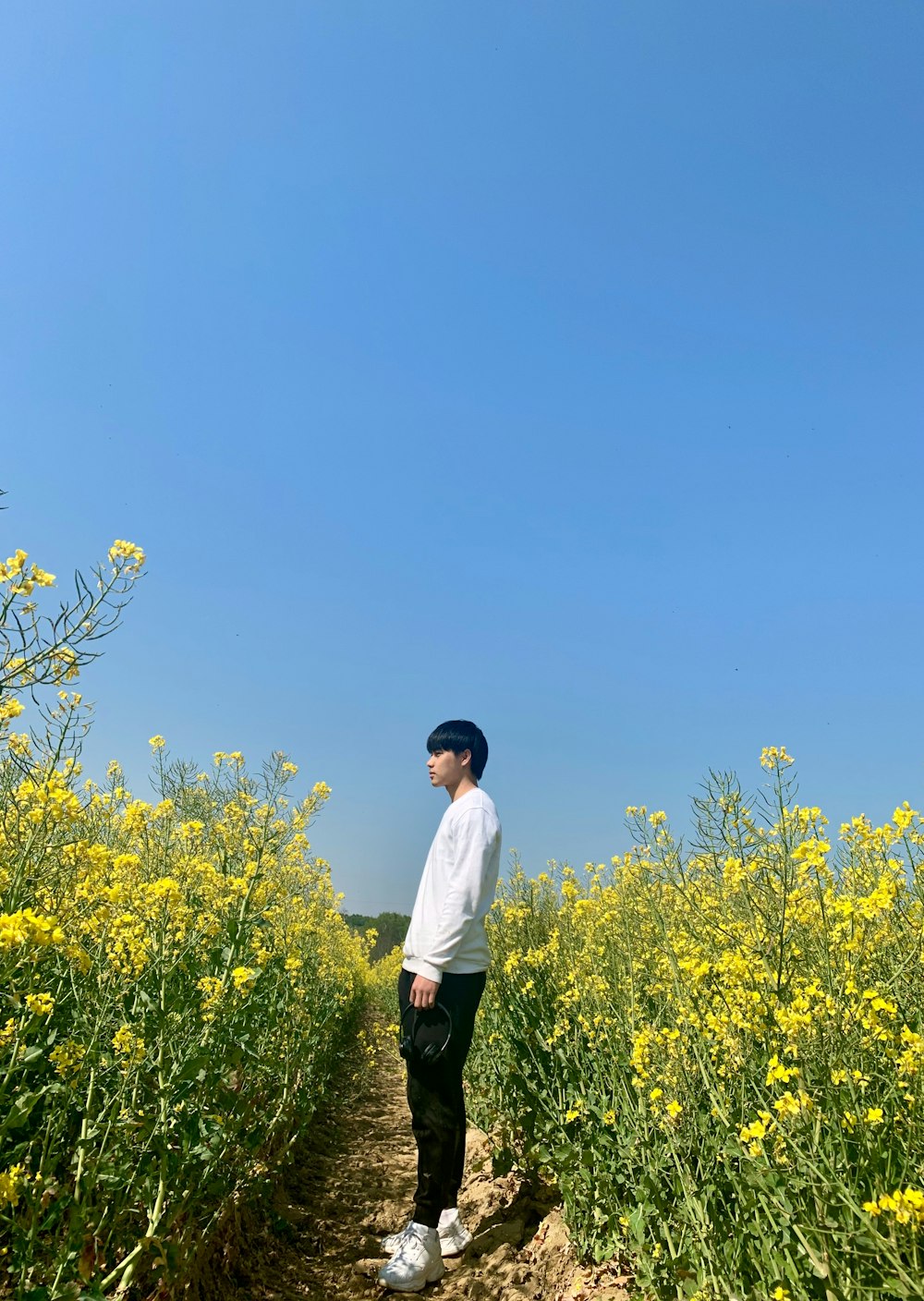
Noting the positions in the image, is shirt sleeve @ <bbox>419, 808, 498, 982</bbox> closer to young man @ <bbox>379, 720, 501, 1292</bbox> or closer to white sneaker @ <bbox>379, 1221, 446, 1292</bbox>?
young man @ <bbox>379, 720, 501, 1292</bbox>

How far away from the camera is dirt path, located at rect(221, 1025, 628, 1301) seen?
2754 mm

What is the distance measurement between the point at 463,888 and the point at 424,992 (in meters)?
0.41

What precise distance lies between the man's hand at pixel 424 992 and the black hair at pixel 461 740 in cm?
94

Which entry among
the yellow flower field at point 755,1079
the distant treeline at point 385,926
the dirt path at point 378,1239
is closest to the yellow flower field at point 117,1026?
the dirt path at point 378,1239

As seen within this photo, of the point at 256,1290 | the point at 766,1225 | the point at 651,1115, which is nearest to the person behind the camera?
the point at 766,1225

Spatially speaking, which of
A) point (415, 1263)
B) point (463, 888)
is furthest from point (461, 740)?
point (415, 1263)

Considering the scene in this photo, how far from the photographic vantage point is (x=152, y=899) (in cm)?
254

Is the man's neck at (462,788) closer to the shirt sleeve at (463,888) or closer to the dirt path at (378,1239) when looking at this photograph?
the shirt sleeve at (463,888)

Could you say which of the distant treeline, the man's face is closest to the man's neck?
the man's face

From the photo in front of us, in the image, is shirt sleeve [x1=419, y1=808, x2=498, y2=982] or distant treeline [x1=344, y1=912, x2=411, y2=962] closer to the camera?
shirt sleeve [x1=419, y1=808, x2=498, y2=982]

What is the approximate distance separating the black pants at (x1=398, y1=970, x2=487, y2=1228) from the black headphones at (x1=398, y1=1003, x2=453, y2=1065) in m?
0.02

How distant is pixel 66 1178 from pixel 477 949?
1.54 meters

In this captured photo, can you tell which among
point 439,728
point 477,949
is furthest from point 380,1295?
point 439,728

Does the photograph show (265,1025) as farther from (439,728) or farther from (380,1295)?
(439,728)
